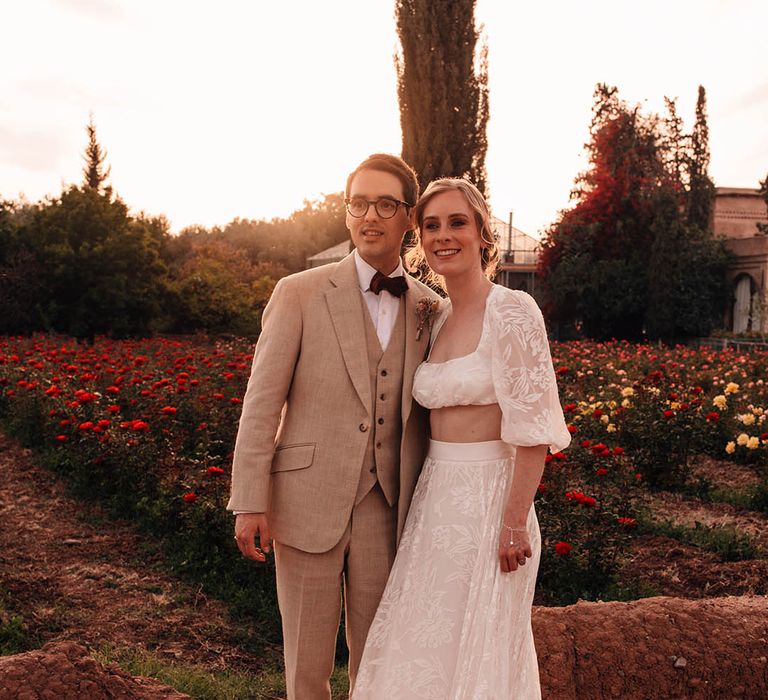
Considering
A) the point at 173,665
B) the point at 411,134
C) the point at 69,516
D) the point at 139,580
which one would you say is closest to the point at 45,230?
the point at 411,134

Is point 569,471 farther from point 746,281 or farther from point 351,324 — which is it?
point 746,281

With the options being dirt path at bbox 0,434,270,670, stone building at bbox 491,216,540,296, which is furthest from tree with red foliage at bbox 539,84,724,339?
dirt path at bbox 0,434,270,670

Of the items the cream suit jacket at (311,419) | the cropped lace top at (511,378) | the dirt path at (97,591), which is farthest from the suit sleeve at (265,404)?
the dirt path at (97,591)

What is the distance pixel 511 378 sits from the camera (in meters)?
2.30

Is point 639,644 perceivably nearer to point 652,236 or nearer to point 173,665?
point 173,665

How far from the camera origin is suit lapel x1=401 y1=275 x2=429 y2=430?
249cm

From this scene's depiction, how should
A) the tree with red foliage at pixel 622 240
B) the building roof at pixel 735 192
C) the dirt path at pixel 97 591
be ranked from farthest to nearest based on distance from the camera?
1. the building roof at pixel 735 192
2. the tree with red foliage at pixel 622 240
3. the dirt path at pixel 97 591

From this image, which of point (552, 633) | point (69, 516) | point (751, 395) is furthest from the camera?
point (751, 395)

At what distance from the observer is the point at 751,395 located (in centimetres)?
811

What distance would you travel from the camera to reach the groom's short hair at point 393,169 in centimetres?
258

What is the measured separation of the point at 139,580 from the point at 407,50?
14.1 m

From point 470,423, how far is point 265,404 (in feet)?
2.21

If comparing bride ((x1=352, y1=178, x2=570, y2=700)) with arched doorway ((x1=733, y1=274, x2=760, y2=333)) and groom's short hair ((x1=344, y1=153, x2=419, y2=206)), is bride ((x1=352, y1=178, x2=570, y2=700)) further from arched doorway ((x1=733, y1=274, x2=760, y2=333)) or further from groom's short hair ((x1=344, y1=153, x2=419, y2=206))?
arched doorway ((x1=733, y1=274, x2=760, y2=333))

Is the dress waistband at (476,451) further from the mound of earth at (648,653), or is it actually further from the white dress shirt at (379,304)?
the mound of earth at (648,653)
